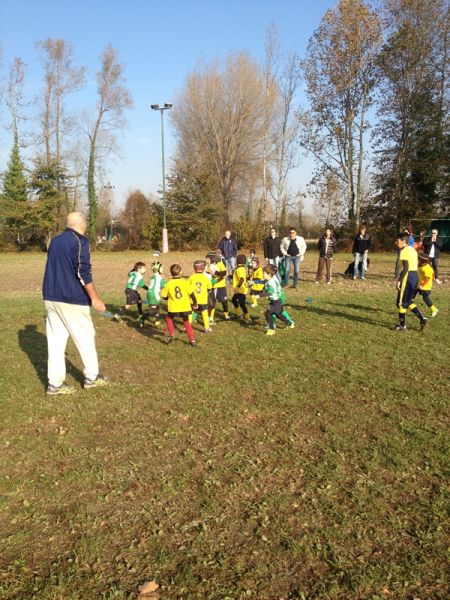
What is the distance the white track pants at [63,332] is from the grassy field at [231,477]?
0.41 meters

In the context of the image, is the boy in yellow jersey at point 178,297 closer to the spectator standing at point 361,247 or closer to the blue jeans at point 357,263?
the spectator standing at point 361,247

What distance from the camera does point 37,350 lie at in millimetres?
8117

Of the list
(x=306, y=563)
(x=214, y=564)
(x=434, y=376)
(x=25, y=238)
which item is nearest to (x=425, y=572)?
(x=306, y=563)

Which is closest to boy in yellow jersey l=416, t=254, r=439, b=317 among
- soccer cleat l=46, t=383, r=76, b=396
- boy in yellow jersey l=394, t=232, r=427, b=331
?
boy in yellow jersey l=394, t=232, r=427, b=331

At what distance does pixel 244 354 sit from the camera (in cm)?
782

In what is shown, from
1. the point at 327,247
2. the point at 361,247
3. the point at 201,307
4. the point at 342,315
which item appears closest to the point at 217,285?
the point at 201,307

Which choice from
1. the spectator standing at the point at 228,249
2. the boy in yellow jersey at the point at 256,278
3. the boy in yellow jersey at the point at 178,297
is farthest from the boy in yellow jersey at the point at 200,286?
the spectator standing at the point at 228,249

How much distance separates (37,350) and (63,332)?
2.68 m

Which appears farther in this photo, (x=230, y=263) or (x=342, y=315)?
(x=230, y=263)

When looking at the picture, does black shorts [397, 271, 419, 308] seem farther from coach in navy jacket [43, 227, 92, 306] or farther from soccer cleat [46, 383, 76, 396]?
soccer cleat [46, 383, 76, 396]

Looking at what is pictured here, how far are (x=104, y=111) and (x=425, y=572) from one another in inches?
1893

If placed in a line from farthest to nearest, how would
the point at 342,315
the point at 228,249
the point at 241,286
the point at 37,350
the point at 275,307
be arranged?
the point at 228,249, the point at 342,315, the point at 241,286, the point at 275,307, the point at 37,350

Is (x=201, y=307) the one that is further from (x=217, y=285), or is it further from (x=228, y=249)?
(x=228, y=249)

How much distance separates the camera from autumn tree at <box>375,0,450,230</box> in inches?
1265
